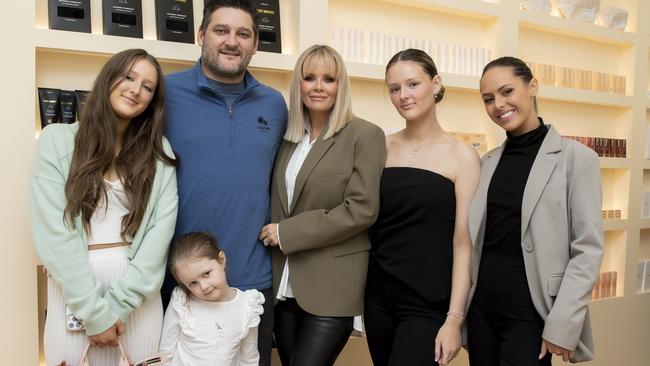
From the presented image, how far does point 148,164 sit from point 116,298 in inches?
19.3

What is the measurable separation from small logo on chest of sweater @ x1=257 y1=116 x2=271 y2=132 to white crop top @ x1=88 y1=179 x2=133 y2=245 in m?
0.62

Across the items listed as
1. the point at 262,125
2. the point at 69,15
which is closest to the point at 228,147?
the point at 262,125

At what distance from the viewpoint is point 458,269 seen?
2.08 m

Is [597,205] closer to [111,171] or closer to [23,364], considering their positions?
[111,171]

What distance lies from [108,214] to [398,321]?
3.91ft

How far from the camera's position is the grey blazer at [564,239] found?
1.84m

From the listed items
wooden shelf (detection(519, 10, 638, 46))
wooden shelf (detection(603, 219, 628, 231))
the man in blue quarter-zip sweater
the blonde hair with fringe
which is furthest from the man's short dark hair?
wooden shelf (detection(603, 219, 628, 231))

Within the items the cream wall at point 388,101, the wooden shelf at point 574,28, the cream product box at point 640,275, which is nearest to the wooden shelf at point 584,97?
the cream wall at point 388,101

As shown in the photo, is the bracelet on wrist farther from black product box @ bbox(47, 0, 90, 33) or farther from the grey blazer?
black product box @ bbox(47, 0, 90, 33)

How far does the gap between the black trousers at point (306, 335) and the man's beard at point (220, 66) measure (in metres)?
0.98

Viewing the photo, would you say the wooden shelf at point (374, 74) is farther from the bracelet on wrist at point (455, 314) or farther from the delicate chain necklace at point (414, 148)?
the bracelet on wrist at point (455, 314)

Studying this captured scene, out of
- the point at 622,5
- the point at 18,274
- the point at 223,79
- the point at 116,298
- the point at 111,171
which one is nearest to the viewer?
the point at 116,298

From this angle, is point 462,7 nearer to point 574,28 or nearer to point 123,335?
point 574,28

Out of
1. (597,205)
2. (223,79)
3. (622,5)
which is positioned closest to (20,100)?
(223,79)
